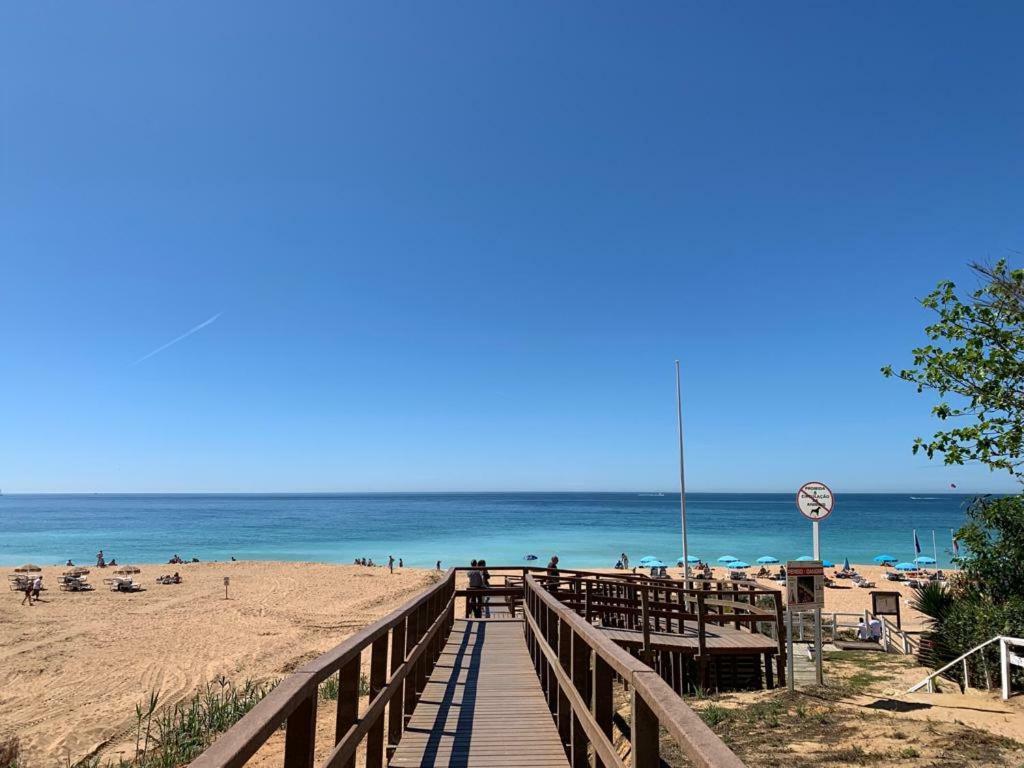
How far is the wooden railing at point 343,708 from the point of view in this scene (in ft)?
6.41

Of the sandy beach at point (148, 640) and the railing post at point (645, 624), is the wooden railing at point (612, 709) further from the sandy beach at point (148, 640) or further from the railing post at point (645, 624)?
the sandy beach at point (148, 640)

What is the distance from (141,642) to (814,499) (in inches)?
722

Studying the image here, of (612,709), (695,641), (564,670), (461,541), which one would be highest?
(612,709)

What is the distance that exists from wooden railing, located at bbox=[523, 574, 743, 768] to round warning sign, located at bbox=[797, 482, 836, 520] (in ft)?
19.7

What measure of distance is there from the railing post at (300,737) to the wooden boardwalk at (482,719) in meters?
2.37

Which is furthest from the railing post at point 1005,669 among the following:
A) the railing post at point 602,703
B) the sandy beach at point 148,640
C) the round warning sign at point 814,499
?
the sandy beach at point 148,640

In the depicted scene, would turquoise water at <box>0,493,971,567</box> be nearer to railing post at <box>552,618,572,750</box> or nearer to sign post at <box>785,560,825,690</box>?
sign post at <box>785,560,825,690</box>

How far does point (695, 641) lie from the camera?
420 inches

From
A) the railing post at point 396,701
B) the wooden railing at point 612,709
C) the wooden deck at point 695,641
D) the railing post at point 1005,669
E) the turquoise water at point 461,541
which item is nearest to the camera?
the wooden railing at point 612,709

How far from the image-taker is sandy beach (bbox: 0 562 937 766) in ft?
37.3

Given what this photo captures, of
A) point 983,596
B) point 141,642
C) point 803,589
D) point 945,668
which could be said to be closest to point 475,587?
point 803,589

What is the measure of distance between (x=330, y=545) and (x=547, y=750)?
228 feet

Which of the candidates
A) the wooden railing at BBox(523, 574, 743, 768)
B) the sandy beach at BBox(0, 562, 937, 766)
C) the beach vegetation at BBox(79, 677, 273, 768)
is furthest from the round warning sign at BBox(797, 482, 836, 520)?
the sandy beach at BBox(0, 562, 937, 766)

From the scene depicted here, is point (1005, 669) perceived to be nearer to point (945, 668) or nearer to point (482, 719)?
point (945, 668)
